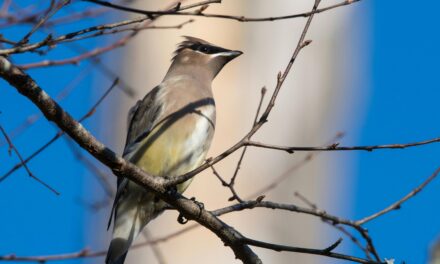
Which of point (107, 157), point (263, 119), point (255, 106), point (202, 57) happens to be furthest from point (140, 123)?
point (263, 119)

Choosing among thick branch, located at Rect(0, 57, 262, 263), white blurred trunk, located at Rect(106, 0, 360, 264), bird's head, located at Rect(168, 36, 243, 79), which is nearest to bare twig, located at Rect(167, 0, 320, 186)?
thick branch, located at Rect(0, 57, 262, 263)

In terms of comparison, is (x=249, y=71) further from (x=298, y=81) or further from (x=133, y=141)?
(x=133, y=141)

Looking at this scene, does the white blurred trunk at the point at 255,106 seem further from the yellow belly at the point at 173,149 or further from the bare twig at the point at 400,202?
the bare twig at the point at 400,202

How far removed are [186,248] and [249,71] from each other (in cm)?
153

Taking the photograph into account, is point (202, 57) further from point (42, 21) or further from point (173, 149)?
point (42, 21)

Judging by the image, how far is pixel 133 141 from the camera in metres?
4.75

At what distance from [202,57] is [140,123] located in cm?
81

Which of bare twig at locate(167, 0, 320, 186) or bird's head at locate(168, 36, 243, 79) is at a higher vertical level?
bird's head at locate(168, 36, 243, 79)

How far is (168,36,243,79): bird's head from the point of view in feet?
17.6

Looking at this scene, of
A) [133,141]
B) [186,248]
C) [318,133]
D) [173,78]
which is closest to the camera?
[133,141]

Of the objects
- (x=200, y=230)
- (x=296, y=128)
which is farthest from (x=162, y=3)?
(x=200, y=230)

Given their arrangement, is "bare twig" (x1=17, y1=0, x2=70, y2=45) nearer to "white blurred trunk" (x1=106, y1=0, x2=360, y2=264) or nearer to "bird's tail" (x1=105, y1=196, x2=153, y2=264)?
"bird's tail" (x1=105, y1=196, x2=153, y2=264)

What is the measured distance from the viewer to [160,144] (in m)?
4.59

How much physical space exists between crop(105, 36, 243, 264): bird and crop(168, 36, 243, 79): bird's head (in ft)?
0.99
